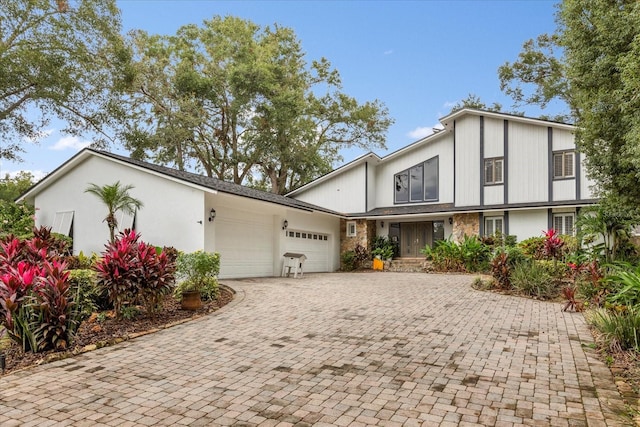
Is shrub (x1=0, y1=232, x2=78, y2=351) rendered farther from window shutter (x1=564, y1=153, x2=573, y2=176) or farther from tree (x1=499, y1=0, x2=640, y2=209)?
window shutter (x1=564, y1=153, x2=573, y2=176)

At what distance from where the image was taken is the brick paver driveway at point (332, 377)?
353 cm

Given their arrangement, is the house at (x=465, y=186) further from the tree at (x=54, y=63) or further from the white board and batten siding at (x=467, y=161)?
the tree at (x=54, y=63)

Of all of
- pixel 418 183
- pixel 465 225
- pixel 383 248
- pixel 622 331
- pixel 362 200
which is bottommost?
pixel 622 331

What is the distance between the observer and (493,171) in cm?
1864

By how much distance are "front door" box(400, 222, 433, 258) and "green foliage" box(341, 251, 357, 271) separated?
107 inches

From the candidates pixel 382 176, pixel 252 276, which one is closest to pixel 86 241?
pixel 252 276

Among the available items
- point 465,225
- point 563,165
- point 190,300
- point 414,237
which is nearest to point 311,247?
point 414,237

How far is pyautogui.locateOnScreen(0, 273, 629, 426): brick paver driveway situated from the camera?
3.53 metres

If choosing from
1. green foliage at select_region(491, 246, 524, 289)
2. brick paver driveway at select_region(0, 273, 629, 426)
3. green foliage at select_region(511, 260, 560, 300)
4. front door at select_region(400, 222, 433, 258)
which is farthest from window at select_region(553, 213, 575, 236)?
brick paver driveway at select_region(0, 273, 629, 426)

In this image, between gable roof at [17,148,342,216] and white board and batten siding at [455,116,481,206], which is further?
white board and batten siding at [455,116,481,206]

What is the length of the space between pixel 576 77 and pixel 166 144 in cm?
2206

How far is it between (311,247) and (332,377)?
14.6 metres

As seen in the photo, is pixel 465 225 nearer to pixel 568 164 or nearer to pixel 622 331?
pixel 568 164

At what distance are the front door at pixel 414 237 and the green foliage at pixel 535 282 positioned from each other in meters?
9.83
